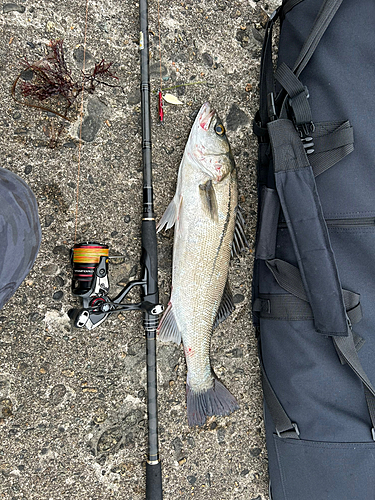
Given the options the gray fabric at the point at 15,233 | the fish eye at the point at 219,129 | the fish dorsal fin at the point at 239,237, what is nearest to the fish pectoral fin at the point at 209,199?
the fish dorsal fin at the point at 239,237

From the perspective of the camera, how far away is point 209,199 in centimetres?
193

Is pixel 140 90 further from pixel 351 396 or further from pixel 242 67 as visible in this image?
pixel 351 396

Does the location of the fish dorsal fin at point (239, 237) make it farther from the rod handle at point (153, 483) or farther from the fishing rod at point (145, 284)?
the rod handle at point (153, 483)

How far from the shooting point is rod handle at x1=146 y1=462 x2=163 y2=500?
2.00 m

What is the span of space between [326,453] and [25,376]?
1551 millimetres

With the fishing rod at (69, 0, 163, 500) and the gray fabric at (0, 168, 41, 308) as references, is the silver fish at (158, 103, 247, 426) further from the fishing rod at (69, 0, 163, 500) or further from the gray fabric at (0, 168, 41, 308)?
the gray fabric at (0, 168, 41, 308)

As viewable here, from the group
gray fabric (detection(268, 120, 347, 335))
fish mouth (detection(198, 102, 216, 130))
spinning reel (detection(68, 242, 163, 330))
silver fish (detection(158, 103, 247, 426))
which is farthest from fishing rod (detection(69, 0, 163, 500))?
gray fabric (detection(268, 120, 347, 335))

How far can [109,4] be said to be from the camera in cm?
206

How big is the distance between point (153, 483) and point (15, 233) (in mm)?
1493

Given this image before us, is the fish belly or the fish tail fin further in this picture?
the fish tail fin

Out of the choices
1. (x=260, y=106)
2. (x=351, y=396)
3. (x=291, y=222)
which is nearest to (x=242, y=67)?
(x=260, y=106)

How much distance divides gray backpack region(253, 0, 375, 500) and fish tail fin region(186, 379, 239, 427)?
9.7 inches

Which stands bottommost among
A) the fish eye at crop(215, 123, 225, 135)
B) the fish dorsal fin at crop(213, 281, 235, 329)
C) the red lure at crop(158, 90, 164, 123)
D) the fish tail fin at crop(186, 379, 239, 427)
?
the fish tail fin at crop(186, 379, 239, 427)

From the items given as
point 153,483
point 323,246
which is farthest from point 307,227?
point 153,483
